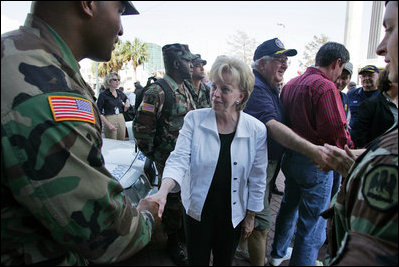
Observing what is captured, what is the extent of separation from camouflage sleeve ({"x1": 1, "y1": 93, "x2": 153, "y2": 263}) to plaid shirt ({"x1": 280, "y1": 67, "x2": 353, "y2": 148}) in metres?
1.82

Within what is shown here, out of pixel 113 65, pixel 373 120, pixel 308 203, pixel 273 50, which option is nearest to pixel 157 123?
pixel 273 50

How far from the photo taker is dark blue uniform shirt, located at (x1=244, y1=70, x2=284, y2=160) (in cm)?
220

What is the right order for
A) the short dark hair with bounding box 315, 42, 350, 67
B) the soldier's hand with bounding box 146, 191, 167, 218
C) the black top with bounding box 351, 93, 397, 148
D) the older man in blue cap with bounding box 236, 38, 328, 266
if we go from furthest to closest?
the black top with bounding box 351, 93, 397, 148 < the short dark hair with bounding box 315, 42, 350, 67 < the older man in blue cap with bounding box 236, 38, 328, 266 < the soldier's hand with bounding box 146, 191, 167, 218

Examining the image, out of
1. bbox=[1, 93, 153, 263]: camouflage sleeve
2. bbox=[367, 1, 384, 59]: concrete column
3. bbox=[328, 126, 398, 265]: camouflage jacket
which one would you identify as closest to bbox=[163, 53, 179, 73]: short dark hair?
bbox=[1, 93, 153, 263]: camouflage sleeve

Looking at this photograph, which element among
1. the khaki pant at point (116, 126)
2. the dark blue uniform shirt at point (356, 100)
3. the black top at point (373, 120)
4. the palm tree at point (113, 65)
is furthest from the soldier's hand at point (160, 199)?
the palm tree at point (113, 65)

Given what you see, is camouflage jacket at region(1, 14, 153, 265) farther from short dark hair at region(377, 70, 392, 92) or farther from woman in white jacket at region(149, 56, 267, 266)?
short dark hair at region(377, 70, 392, 92)

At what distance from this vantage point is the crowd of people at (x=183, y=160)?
2.34 feet

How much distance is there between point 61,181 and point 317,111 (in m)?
2.00

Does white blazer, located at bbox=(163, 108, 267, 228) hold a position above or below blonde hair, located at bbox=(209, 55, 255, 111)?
below

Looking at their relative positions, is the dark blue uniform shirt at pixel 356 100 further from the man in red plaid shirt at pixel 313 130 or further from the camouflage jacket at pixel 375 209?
the camouflage jacket at pixel 375 209

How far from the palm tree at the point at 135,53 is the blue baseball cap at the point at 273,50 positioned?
91.7 ft

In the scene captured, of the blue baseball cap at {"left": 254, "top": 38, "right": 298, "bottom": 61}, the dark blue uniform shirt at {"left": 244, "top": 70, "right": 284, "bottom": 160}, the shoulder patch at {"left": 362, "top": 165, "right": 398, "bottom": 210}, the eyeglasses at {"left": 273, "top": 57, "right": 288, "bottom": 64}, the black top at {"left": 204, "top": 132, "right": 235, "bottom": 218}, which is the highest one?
the blue baseball cap at {"left": 254, "top": 38, "right": 298, "bottom": 61}

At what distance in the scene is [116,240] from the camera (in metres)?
0.87

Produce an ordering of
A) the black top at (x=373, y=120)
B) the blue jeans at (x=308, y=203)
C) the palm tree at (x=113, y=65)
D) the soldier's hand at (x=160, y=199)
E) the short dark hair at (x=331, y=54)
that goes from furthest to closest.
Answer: the palm tree at (x=113, y=65)
the black top at (x=373, y=120)
the short dark hair at (x=331, y=54)
the blue jeans at (x=308, y=203)
the soldier's hand at (x=160, y=199)
